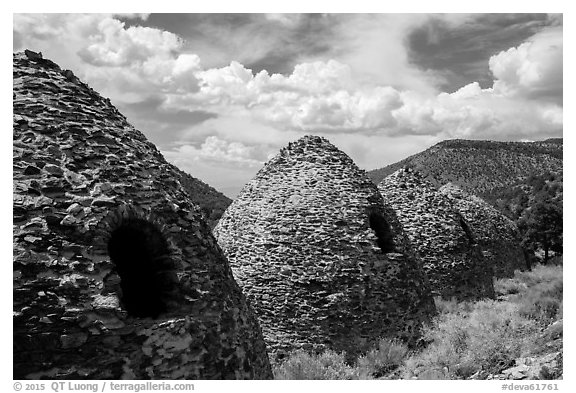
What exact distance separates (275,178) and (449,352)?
538cm

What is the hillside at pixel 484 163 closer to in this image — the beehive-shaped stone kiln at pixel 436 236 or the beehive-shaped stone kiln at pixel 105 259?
the beehive-shaped stone kiln at pixel 436 236

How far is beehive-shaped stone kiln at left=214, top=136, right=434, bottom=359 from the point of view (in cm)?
1121

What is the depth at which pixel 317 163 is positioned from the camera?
1270cm

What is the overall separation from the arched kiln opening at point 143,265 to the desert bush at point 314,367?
461 centimetres

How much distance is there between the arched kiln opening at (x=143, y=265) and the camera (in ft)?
19.2

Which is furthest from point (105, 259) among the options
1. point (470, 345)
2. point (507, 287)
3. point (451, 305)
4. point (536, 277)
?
point (536, 277)

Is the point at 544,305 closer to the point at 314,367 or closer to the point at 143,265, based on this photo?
the point at 314,367

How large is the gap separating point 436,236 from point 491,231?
24.7 feet

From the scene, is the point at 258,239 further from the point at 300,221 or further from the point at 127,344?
the point at 127,344

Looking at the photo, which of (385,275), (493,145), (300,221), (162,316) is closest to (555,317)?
(385,275)

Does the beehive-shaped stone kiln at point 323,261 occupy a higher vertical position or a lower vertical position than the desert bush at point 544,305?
higher

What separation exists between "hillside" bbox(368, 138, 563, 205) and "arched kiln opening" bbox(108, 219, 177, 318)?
65.6 metres

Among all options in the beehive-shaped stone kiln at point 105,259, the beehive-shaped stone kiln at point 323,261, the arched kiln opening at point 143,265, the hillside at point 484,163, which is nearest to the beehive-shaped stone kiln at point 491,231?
the beehive-shaped stone kiln at point 323,261

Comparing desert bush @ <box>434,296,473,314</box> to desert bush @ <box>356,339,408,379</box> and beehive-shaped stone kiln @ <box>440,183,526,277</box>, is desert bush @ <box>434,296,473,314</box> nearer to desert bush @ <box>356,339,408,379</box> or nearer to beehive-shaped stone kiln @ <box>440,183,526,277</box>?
desert bush @ <box>356,339,408,379</box>
